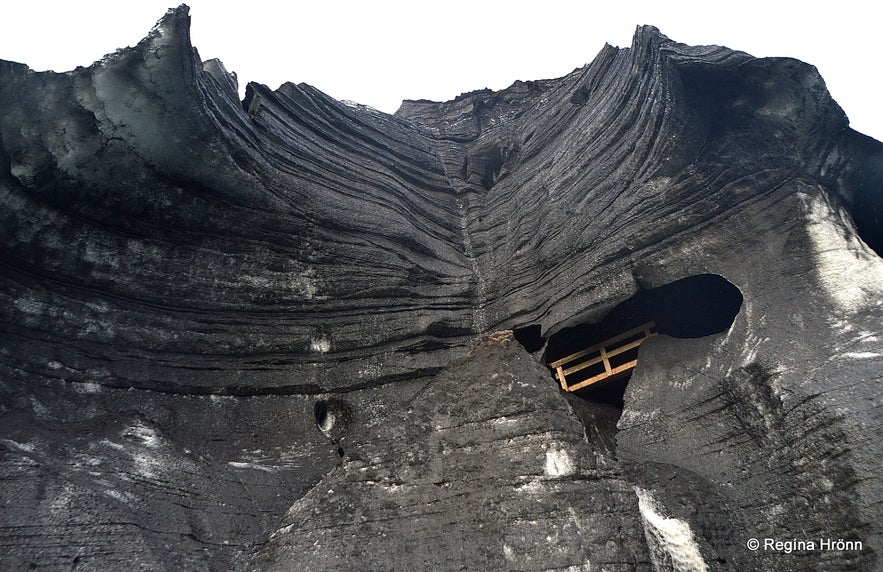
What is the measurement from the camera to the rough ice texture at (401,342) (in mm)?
5391

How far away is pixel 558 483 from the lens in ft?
18.9

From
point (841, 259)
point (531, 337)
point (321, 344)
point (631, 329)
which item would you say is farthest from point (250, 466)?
point (841, 259)

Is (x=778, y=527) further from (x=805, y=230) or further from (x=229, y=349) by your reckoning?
(x=229, y=349)

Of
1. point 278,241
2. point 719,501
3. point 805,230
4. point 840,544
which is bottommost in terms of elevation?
point 840,544

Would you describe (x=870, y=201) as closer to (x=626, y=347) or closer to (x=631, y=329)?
(x=631, y=329)

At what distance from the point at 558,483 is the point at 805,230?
3.77 meters

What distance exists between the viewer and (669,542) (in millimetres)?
5367

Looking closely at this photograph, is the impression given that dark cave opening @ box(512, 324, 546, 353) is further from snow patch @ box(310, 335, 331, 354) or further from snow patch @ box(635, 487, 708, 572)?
snow patch @ box(635, 487, 708, 572)

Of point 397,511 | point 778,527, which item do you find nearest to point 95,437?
point 397,511

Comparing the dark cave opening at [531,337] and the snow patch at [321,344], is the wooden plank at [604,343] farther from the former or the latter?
the snow patch at [321,344]

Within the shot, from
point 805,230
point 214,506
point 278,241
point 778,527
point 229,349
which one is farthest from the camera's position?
point 278,241

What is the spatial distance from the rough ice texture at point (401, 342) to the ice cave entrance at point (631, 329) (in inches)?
16.9

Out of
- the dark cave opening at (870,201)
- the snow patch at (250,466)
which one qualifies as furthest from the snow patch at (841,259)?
the snow patch at (250,466)

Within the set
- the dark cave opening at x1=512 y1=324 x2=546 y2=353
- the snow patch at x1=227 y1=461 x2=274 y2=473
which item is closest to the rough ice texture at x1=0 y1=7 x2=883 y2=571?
the snow patch at x1=227 y1=461 x2=274 y2=473
